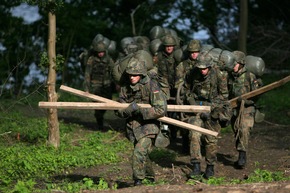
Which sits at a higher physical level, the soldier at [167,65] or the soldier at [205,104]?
the soldier at [167,65]

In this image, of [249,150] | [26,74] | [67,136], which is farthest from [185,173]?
[26,74]

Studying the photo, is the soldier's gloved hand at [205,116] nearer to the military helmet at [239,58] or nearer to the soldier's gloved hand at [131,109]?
the military helmet at [239,58]

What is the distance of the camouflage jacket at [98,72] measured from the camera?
13930 mm

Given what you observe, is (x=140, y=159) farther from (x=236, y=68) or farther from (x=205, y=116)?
(x=236, y=68)

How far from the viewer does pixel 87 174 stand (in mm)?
10273

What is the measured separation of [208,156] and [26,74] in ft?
43.2

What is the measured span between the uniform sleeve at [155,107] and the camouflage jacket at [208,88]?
143cm

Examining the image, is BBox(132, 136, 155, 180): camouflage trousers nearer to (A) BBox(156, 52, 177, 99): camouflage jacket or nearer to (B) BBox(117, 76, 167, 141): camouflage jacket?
(B) BBox(117, 76, 167, 141): camouflage jacket

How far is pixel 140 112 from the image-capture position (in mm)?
8742

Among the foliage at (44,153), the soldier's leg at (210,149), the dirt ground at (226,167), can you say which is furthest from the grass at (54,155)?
the soldier's leg at (210,149)

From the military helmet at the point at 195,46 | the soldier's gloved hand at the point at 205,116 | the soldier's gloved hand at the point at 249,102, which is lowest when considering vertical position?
the soldier's gloved hand at the point at 205,116

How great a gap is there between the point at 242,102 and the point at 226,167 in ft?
3.76

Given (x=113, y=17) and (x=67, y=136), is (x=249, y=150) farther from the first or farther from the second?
(x=113, y=17)

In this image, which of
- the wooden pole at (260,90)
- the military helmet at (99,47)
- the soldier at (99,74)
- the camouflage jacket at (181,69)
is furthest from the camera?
the soldier at (99,74)
